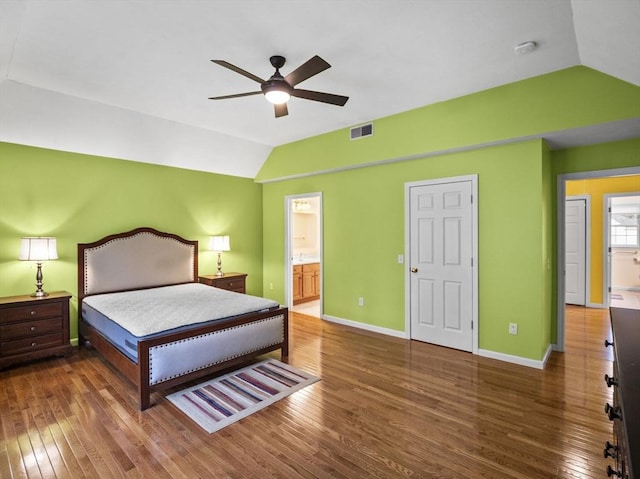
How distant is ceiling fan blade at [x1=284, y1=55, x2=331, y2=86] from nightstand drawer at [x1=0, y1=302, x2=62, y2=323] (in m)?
3.53

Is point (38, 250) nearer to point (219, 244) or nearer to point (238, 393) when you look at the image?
point (219, 244)

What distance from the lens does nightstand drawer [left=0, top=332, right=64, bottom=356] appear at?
11.4 ft

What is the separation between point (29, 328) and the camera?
3.61m

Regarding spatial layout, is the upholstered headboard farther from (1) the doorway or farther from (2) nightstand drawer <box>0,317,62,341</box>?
(1) the doorway

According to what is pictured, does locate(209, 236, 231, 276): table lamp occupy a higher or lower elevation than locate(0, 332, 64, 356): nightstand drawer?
higher

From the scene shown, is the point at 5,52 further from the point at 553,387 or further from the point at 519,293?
the point at 553,387

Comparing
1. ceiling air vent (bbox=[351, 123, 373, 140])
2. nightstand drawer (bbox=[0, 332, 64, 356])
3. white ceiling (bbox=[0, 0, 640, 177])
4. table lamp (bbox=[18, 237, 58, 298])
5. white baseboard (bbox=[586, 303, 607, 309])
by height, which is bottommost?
white baseboard (bbox=[586, 303, 607, 309])

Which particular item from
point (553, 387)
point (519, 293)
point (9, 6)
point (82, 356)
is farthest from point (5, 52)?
point (553, 387)

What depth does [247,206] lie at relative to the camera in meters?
6.28

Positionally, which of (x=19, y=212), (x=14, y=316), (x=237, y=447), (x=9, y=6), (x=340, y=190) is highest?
(x=9, y=6)

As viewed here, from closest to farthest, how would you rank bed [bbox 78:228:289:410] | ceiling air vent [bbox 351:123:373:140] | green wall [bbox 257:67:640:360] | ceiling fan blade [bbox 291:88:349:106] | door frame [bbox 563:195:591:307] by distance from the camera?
1. ceiling fan blade [bbox 291:88:349:106]
2. bed [bbox 78:228:289:410]
3. green wall [bbox 257:67:640:360]
4. ceiling air vent [bbox 351:123:373:140]
5. door frame [bbox 563:195:591:307]

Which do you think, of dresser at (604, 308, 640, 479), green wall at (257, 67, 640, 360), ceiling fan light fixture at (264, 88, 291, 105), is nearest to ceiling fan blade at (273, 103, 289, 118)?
ceiling fan light fixture at (264, 88, 291, 105)

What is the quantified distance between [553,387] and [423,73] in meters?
3.14

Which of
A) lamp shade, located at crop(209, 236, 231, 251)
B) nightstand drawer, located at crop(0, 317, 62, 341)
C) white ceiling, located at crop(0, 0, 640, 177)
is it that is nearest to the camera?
white ceiling, located at crop(0, 0, 640, 177)
